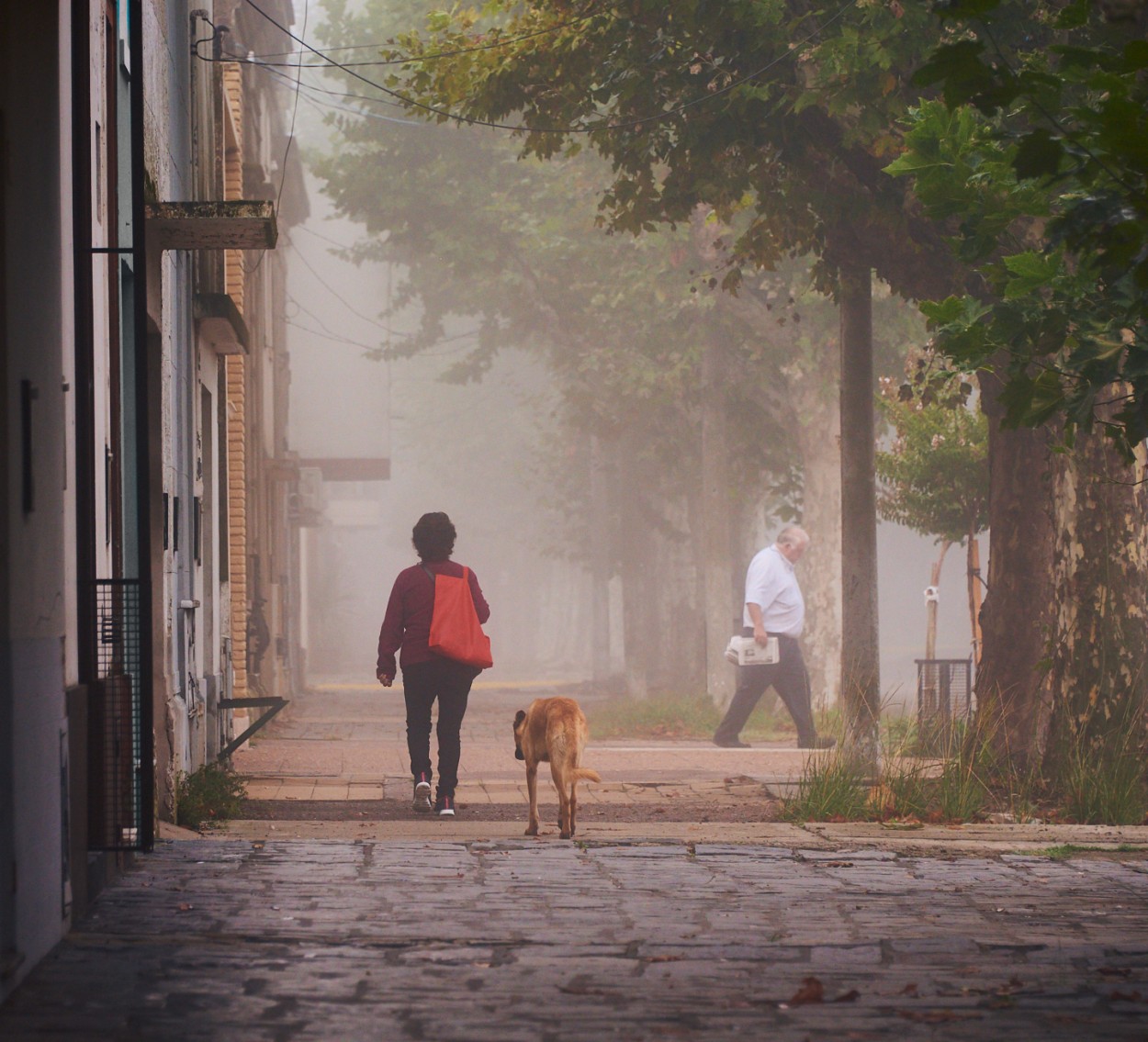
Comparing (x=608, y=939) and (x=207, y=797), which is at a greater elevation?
(x=608, y=939)

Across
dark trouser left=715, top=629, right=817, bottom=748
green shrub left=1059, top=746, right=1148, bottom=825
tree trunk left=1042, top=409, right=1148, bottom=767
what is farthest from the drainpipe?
dark trouser left=715, top=629, right=817, bottom=748

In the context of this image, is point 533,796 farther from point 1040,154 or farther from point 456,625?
point 1040,154

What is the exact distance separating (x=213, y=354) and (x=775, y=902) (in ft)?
27.5

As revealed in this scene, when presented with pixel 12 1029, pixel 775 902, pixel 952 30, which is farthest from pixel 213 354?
pixel 12 1029

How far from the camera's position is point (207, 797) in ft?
34.3

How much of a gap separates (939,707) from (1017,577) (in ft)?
3.55

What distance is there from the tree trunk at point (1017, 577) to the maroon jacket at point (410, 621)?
3.79m

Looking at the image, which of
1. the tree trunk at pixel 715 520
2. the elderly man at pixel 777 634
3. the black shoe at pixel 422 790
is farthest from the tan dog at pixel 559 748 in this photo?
the tree trunk at pixel 715 520

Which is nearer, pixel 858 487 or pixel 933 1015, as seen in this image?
pixel 933 1015

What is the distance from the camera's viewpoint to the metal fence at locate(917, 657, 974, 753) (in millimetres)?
11422

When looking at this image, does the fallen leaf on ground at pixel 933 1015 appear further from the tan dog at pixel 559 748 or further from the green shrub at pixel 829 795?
the green shrub at pixel 829 795

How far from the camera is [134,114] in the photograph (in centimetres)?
692

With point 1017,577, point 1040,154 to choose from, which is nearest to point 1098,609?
point 1017,577

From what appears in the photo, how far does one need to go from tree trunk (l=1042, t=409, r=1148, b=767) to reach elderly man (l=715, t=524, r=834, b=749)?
5.79m
